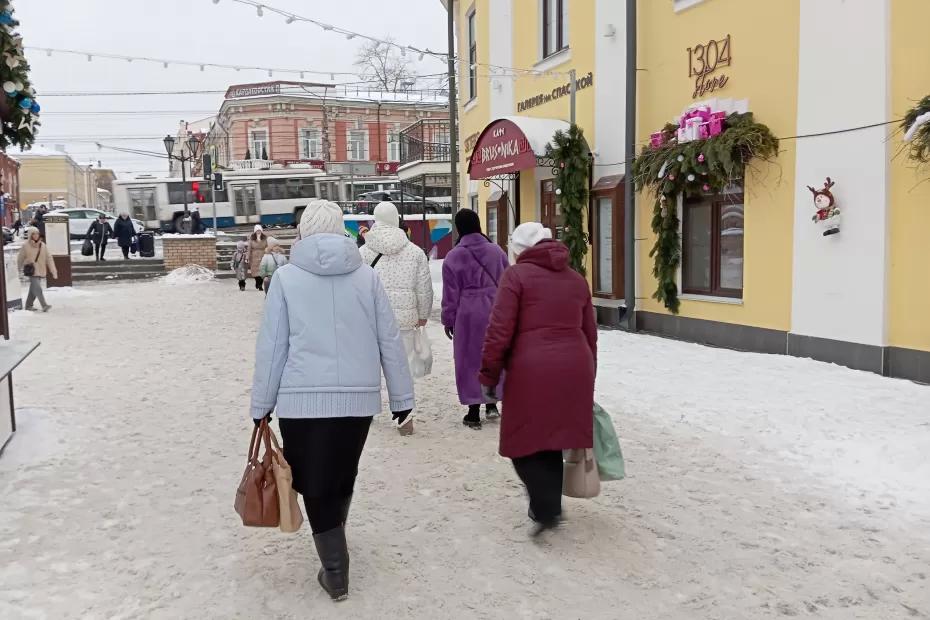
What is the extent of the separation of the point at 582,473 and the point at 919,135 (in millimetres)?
4661

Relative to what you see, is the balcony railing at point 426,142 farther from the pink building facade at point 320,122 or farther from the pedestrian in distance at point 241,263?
the pink building facade at point 320,122

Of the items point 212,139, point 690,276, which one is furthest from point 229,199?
point 690,276

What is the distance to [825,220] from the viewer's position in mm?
8031

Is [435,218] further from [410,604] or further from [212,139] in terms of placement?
[212,139]

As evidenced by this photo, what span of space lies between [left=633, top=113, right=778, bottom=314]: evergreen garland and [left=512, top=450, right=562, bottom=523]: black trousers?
226 inches

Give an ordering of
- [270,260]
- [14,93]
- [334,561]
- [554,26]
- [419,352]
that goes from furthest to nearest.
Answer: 1. [270,260]
2. [554,26]
3. [419,352]
4. [14,93]
5. [334,561]

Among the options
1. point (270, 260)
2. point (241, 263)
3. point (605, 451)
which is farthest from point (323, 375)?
point (241, 263)

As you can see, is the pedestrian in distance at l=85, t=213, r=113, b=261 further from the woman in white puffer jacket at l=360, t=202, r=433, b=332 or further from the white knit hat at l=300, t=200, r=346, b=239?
the white knit hat at l=300, t=200, r=346, b=239

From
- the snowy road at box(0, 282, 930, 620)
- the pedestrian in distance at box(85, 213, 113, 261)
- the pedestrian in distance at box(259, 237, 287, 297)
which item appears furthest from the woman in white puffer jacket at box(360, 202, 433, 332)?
the pedestrian in distance at box(85, 213, 113, 261)

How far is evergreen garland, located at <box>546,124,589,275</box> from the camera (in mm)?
11812

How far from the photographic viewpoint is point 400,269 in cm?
676

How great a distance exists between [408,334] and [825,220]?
4.21 m

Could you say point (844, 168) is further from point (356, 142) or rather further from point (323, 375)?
point (356, 142)

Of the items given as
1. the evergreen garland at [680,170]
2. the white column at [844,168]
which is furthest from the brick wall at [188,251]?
the white column at [844,168]
